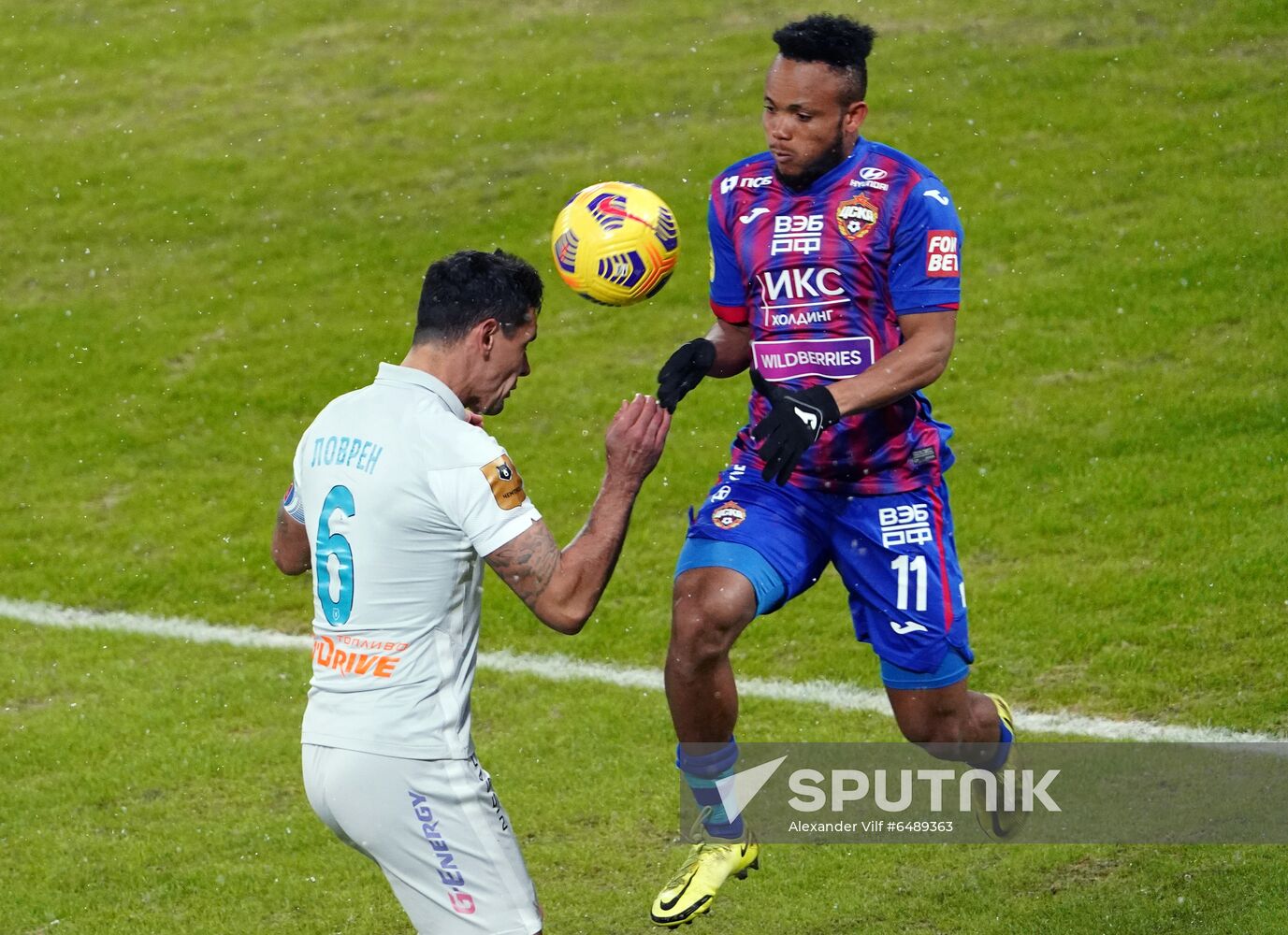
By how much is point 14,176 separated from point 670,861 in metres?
12.9

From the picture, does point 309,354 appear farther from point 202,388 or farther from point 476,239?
point 476,239

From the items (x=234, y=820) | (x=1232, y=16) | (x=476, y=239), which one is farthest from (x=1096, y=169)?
(x=234, y=820)

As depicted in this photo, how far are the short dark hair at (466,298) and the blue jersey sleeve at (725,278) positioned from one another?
5.11 ft

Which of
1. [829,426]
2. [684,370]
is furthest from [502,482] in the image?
[684,370]

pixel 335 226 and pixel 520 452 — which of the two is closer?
pixel 520 452

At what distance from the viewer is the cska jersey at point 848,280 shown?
621cm

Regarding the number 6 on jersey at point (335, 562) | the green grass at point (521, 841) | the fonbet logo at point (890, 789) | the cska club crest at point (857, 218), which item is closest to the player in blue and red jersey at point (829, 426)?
the cska club crest at point (857, 218)

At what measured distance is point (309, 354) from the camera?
45.3 feet

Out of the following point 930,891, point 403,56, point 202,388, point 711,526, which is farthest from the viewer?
point 403,56

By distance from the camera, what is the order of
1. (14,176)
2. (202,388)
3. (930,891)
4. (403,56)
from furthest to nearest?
(403,56)
(14,176)
(202,388)
(930,891)

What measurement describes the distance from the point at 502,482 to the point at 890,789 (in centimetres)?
365

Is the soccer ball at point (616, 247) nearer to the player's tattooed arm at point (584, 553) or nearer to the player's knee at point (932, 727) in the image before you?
the player's tattooed arm at point (584, 553)

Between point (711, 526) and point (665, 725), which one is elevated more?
point (711, 526)

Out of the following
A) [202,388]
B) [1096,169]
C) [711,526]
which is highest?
[711,526]
